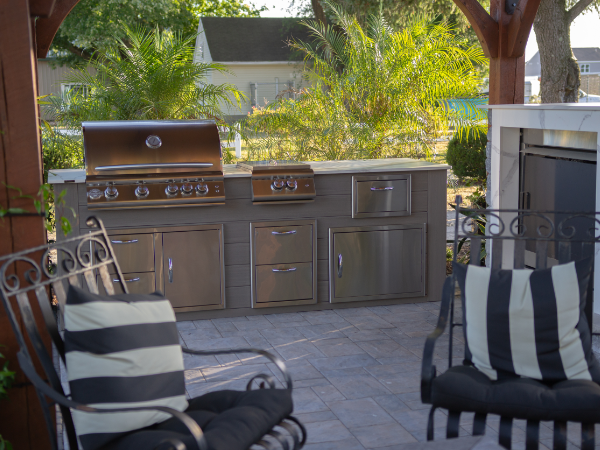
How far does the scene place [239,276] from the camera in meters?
4.95

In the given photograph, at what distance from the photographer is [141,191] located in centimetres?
461

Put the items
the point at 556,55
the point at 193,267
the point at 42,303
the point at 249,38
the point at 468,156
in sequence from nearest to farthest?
the point at 42,303 → the point at 193,267 → the point at 468,156 → the point at 556,55 → the point at 249,38

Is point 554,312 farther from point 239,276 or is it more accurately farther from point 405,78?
point 405,78

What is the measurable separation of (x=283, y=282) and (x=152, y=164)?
1341 mm

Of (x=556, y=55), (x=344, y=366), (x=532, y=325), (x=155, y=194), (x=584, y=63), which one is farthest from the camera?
(x=584, y=63)

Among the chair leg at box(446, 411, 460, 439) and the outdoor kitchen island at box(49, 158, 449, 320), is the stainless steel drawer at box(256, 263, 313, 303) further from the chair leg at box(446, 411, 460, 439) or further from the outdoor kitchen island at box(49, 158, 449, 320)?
the chair leg at box(446, 411, 460, 439)

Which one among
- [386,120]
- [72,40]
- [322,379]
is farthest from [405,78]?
[72,40]

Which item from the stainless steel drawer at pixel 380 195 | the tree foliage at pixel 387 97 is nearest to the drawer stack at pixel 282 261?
the stainless steel drawer at pixel 380 195

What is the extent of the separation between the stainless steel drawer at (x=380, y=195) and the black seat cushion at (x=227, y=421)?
278 cm

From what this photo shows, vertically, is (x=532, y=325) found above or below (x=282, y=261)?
above

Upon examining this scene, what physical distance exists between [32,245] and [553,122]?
338 cm

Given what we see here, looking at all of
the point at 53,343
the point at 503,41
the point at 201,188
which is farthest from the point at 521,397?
the point at 503,41

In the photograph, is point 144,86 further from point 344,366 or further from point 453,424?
point 453,424

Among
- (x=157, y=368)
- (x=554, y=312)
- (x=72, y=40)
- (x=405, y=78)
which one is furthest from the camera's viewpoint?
(x=72, y=40)
